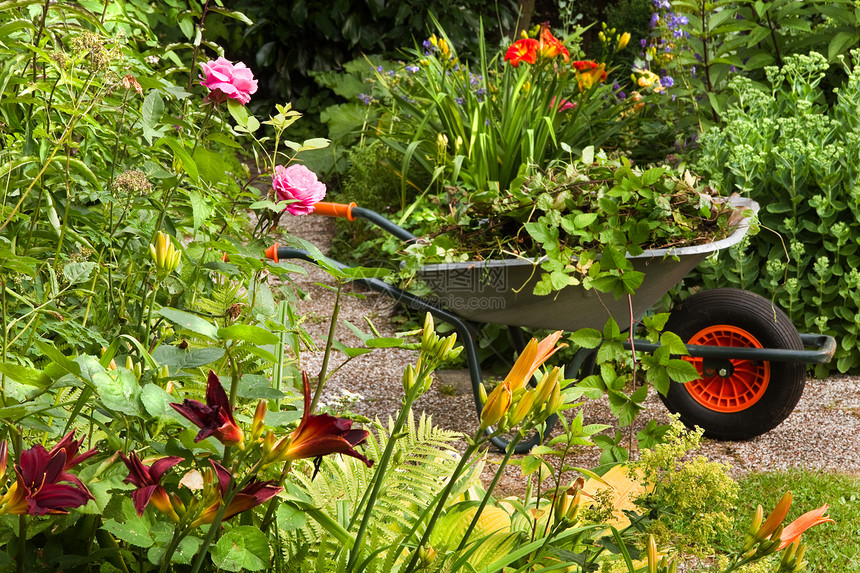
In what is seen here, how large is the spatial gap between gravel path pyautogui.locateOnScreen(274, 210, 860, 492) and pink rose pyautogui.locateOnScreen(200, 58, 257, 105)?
81cm

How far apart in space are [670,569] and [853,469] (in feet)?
6.59

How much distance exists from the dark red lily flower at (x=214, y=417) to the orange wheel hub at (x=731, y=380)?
6.95ft

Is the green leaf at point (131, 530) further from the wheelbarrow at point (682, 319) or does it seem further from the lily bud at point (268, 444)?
the wheelbarrow at point (682, 319)

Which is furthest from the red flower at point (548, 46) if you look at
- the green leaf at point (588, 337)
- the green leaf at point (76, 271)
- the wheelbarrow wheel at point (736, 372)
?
the green leaf at point (76, 271)

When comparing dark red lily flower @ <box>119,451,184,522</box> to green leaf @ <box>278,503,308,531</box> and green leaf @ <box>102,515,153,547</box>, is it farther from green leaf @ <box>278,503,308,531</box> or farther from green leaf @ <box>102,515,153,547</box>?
green leaf @ <box>278,503,308,531</box>

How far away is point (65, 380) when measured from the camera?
1.88 ft

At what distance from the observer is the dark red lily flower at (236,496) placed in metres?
0.52

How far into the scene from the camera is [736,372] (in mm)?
2441

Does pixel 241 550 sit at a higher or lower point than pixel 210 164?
lower

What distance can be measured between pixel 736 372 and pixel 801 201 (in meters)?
0.93

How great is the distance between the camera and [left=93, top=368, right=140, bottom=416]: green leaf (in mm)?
553

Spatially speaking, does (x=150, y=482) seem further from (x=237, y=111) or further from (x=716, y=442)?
(x=716, y=442)

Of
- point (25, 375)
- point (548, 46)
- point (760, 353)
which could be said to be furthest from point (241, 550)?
point (548, 46)

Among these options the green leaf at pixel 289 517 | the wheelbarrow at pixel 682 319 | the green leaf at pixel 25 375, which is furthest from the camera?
the wheelbarrow at pixel 682 319
